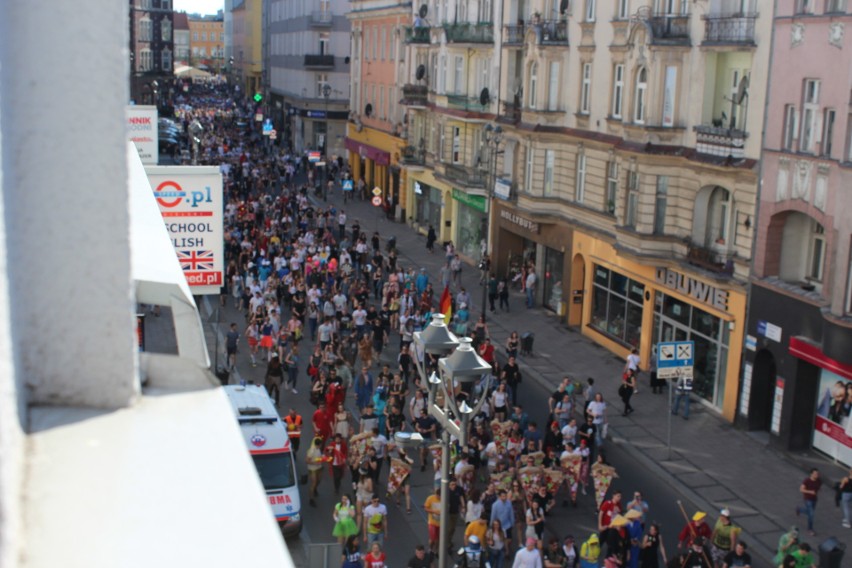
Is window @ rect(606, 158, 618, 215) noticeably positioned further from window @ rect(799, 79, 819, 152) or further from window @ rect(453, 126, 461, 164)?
window @ rect(453, 126, 461, 164)

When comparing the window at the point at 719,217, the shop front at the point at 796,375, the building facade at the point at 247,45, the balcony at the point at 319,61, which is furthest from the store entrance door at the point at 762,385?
the building facade at the point at 247,45

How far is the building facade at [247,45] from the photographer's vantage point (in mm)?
133875

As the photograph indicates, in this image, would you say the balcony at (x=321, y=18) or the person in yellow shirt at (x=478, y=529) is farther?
the balcony at (x=321, y=18)

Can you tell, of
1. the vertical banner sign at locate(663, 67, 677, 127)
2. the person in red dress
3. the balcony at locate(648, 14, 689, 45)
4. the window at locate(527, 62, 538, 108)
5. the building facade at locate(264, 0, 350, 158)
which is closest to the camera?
the person in red dress

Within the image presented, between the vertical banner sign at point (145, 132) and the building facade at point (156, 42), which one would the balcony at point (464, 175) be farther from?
the building facade at point (156, 42)

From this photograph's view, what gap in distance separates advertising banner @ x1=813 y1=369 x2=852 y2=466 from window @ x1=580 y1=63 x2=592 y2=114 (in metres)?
14.2

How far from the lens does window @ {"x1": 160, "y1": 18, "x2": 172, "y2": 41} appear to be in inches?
5458

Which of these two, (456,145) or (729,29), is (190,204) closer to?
(729,29)

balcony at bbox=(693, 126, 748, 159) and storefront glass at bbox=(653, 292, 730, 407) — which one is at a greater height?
balcony at bbox=(693, 126, 748, 159)

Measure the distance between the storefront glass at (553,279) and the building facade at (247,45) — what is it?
9090 centimetres

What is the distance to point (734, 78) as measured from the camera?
1093 inches

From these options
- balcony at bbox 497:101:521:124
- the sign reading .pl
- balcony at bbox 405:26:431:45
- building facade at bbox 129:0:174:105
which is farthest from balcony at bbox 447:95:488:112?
building facade at bbox 129:0:174:105

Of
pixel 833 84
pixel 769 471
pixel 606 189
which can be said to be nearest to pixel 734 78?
pixel 833 84

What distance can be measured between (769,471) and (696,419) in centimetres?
387
